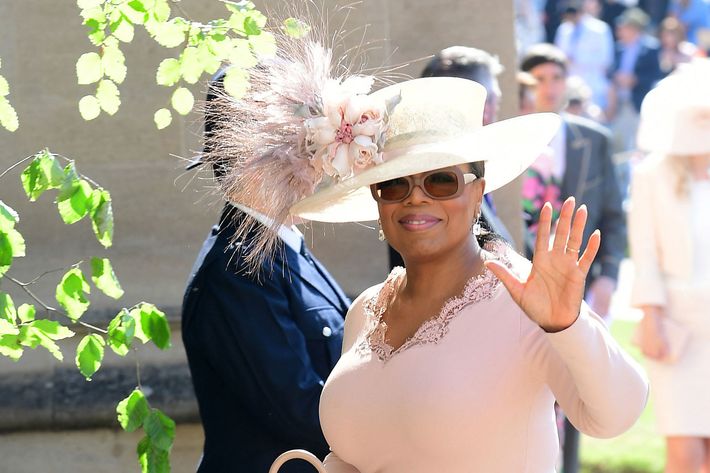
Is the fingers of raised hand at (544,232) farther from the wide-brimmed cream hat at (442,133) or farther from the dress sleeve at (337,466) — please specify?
the dress sleeve at (337,466)

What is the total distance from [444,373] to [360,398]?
235 millimetres

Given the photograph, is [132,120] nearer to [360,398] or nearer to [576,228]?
[360,398]

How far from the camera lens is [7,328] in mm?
2941

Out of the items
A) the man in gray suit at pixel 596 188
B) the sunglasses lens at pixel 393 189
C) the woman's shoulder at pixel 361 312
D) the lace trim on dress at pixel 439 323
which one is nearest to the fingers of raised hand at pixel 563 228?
the lace trim on dress at pixel 439 323

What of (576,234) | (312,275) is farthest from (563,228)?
(312,275)

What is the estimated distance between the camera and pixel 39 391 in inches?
202

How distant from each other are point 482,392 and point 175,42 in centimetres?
102

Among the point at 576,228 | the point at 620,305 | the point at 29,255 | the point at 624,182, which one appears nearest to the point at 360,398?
the point at 576,228

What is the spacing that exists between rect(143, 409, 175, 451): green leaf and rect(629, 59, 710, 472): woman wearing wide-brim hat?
2864 millimetres

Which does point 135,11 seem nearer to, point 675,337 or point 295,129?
point 295,129

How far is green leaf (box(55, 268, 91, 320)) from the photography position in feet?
9.99

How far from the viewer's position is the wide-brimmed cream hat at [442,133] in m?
3.00

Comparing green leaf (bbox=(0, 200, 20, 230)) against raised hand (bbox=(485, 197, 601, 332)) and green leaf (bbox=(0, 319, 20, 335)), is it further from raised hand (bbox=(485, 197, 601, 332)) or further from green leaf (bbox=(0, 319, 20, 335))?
raised hand (bbox=(485, 197, 601, 332))

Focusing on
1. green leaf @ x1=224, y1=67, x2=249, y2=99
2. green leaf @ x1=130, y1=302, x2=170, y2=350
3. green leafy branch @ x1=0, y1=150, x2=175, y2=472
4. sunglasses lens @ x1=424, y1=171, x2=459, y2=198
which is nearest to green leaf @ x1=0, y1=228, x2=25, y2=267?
green leafy branch @ x1=0, y1=150, x2=175, y2=472
